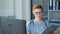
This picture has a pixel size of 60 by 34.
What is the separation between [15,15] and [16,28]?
2.21 metres

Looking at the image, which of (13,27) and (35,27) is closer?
(13,27)

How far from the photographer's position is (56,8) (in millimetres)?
3082

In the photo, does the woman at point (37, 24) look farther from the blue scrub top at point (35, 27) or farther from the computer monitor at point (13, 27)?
the computer monitor at point (13, 27)

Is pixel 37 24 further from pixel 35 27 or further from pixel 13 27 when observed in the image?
pixel 13 27

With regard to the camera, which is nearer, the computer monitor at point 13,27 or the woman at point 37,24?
the computer monitor at point 13,27

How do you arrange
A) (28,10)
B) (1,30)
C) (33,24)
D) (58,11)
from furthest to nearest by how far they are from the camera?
(28,10), (58,11), (33,24), (1,30)

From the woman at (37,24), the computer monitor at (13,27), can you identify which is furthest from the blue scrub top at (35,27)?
the computer monitor at (13,27)

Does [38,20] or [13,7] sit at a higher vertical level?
[13,7]

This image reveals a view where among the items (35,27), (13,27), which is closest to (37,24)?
(35,27)

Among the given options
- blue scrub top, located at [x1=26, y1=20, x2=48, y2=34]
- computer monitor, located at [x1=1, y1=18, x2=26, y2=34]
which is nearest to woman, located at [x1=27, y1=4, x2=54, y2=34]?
blue scrub top, located at [x1=26, y1=20, x2=48, y2=34]

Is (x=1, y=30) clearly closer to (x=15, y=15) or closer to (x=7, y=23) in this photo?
(x=7, y=23)

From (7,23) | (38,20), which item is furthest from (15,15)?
(7,23)

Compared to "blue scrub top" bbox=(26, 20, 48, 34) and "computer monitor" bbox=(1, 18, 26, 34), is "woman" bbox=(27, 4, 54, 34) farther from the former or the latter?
"computer monitor" bbox=(1, 18, 26, 34)

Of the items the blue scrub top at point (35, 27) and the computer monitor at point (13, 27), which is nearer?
A: the computer monitor at point (13, 27)
